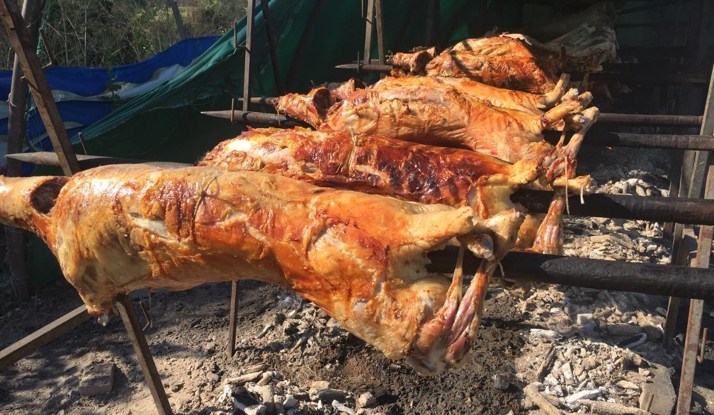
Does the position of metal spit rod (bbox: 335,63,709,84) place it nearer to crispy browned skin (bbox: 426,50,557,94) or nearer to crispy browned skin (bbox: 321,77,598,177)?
crispy browned skin (bbox: 426,50,557,94)

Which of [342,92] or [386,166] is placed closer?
[386,166]

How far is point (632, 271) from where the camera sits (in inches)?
54.8

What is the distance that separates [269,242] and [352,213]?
35 centimetres

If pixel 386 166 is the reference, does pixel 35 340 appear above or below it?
below

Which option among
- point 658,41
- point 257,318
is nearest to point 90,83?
point 257,318

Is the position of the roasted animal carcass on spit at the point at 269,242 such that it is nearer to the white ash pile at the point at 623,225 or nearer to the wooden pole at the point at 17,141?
the wooden pole at the point at 17,141

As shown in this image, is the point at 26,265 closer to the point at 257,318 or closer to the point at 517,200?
the point at 257,318

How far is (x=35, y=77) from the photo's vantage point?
7.41 feet

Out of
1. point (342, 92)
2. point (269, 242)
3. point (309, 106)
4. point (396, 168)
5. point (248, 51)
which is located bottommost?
point (269, 242)

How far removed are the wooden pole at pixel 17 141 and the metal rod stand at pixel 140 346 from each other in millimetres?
2173

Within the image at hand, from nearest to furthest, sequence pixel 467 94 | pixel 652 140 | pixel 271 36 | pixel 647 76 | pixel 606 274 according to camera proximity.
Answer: pixel 606 274 → pixel 652 140 → pixel 467 94 → pixel 271 36 → pixel 647 76

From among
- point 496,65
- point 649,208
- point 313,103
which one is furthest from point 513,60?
point 649,208

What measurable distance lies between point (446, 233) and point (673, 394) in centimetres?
347

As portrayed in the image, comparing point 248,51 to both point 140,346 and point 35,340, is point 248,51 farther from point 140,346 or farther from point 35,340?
point 35,340
